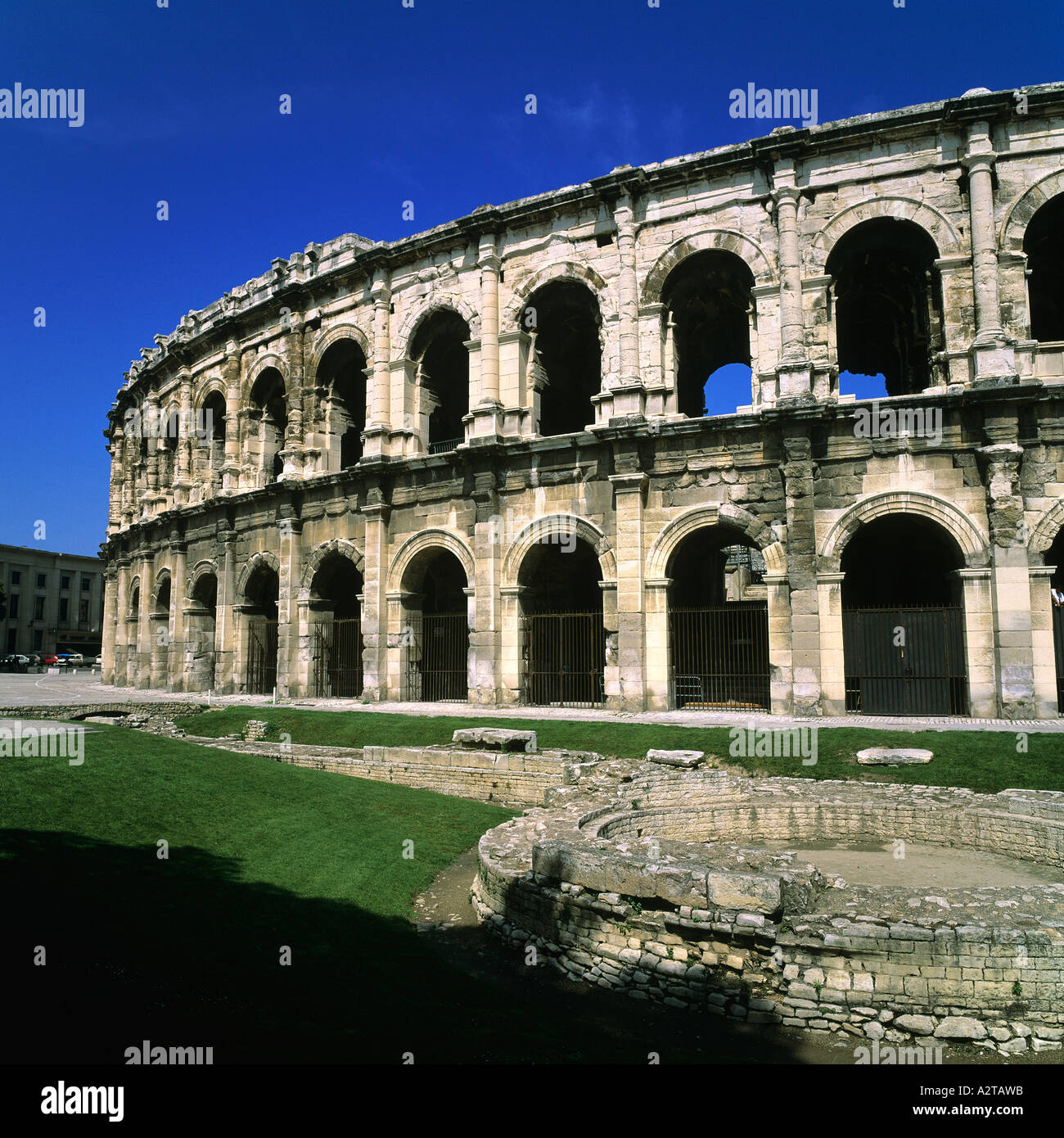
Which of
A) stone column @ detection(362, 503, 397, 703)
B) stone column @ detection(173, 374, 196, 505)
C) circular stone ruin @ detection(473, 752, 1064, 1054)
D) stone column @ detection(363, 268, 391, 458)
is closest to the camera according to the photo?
circular stone ruin @ detection(473, 752, 1064, 1054)

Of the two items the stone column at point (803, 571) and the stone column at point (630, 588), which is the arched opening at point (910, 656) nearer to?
the stone column at point (803, 571)

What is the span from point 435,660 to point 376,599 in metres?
2.41

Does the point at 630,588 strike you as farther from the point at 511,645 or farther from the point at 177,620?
the point at 177,620

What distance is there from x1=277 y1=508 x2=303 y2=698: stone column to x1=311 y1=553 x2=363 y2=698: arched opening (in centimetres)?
55

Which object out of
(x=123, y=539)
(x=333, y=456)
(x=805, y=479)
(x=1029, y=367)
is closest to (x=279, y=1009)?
(x=805, y=479)

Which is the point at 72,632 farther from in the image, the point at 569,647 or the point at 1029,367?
the point at 1029,367

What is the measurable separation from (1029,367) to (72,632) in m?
75.3

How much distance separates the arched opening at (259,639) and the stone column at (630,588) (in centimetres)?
1231

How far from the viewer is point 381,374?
871 inches

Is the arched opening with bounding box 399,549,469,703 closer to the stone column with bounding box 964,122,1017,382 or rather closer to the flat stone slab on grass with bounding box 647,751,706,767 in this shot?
the flat stone slab on grass with bounding box 647,751,706,767

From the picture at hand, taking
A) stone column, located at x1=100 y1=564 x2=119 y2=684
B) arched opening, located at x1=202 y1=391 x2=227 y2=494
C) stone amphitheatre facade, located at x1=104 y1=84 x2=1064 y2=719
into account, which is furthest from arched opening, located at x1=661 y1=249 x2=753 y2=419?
stone column, located at x1=100 y1=564 x2=119 y2=684

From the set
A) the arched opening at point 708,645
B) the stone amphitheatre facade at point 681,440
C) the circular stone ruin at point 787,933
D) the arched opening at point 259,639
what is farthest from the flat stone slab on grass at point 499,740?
the arched opening at point 259,639

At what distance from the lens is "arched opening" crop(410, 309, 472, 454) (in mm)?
22047

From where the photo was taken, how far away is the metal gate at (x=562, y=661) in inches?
766
